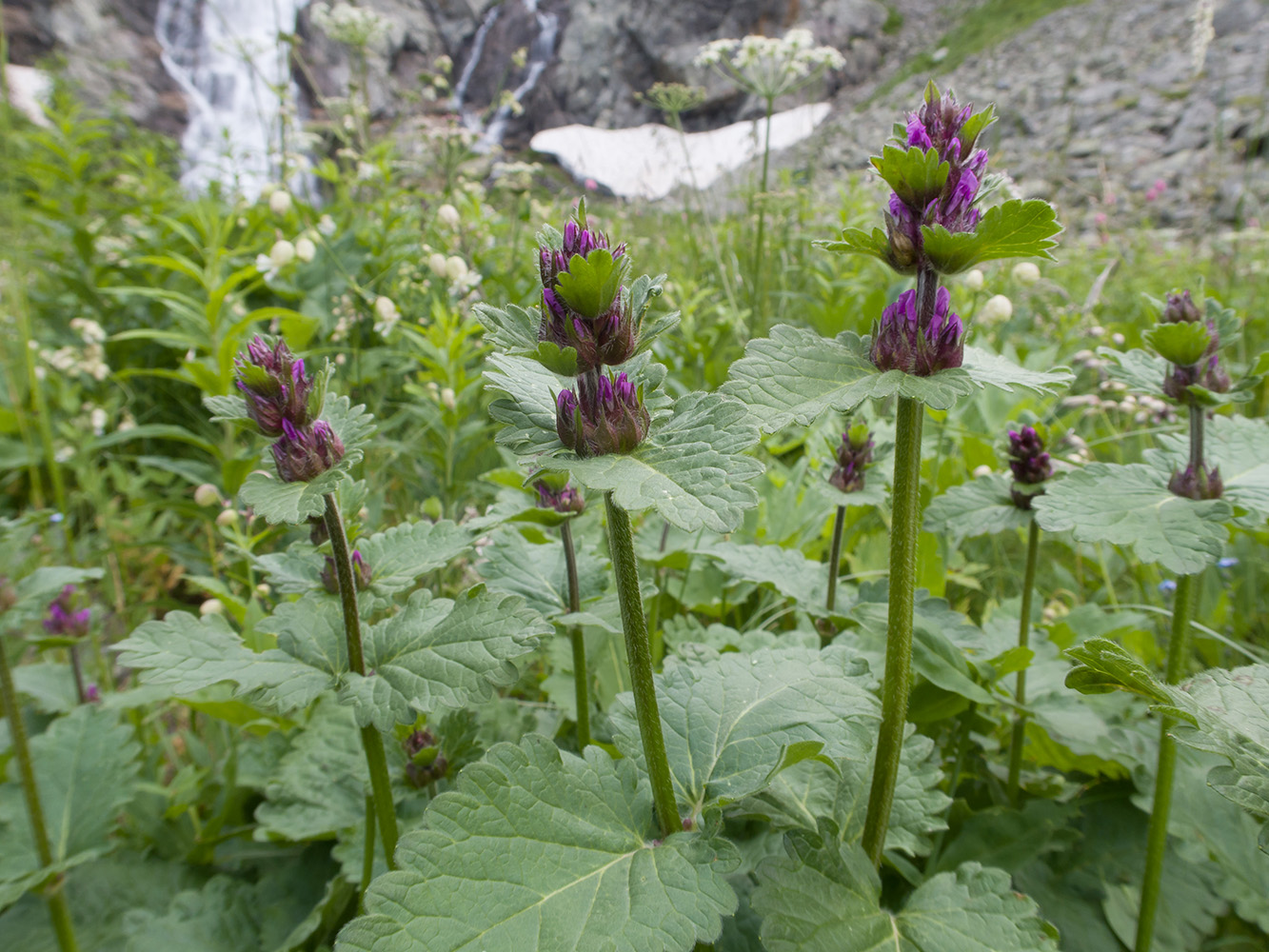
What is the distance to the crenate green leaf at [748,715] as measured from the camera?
99cm

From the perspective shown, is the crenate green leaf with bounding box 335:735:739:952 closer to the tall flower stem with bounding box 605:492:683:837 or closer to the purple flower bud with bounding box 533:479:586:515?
the tall flower stem with bounding box 605:492:683:837

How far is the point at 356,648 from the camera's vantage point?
3.66 feet

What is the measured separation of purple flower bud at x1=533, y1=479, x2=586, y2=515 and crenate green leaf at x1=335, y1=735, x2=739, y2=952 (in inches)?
21.6

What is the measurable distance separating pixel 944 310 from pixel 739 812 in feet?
2.55

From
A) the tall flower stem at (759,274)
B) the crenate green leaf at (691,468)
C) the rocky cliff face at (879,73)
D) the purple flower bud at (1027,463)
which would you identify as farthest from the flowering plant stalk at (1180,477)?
the rocky cliff face at (879,73)

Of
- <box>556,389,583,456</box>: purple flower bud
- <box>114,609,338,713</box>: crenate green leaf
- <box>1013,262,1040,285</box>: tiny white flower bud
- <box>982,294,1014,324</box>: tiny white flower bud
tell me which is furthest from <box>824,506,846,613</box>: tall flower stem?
<box>1013,262,1040,285</box>: tiny white flower bud

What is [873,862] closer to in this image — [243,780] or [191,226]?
[243,780]

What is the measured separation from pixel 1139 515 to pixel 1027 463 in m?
0.35

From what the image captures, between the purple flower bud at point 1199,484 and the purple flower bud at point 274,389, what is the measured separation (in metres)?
1.42

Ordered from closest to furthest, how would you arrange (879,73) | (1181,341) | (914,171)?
(914,171) < (1181,341) < (879,73)

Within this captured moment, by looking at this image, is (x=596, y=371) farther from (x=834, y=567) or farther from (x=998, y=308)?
(x=998, y=308)

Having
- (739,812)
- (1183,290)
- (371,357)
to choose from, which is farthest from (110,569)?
(1183,290)

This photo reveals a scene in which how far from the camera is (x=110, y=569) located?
287 cm

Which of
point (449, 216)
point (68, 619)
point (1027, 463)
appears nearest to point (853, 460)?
point (1027, 463)
